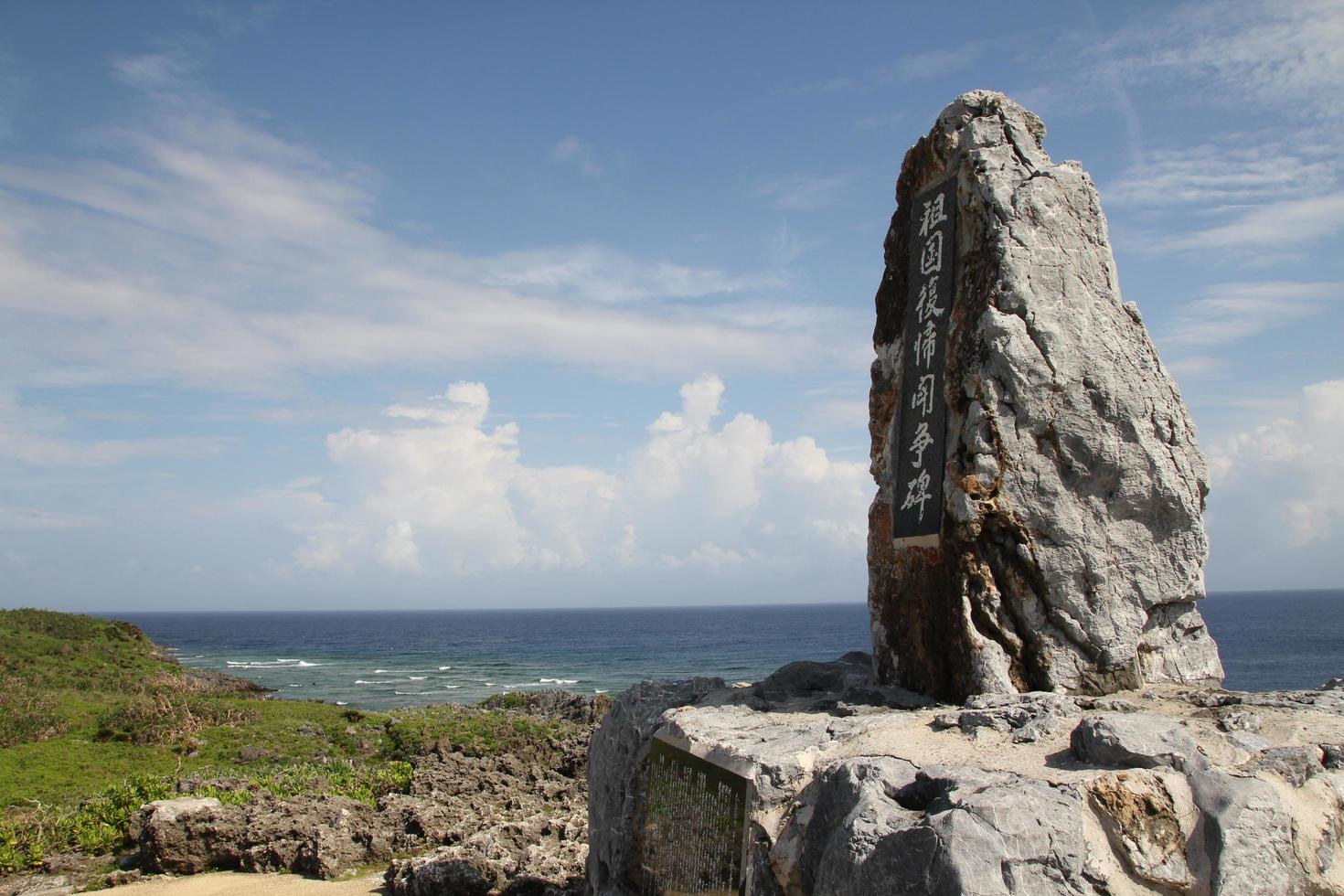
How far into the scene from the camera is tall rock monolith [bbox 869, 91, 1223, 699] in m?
5.99

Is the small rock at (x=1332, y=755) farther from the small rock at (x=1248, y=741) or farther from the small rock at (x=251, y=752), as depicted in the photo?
the small rock at (x=251, y=752)

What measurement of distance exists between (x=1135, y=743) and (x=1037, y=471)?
7.06 ft

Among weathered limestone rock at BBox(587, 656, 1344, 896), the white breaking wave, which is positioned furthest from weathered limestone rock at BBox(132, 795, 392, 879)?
the white breaking wave

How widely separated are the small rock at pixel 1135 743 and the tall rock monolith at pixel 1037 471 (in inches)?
50.5

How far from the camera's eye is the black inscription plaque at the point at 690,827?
17.1ft

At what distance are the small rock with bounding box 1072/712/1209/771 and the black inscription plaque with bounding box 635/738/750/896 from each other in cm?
188

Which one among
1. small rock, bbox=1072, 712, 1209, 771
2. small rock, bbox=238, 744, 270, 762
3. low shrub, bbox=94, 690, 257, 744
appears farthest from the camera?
low shrub, bbox=94, 690, 257, 744

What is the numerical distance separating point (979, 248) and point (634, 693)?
4474mm

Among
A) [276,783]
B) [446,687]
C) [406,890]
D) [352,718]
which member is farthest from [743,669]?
[406,890]

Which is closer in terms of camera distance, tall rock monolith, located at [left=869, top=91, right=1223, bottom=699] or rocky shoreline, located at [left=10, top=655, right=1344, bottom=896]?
rocky shoreline, located at [left=10, top=655, right=1344, bottom=896]

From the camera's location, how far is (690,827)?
571cm

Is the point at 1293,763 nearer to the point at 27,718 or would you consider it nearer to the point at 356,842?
the point at 356,842

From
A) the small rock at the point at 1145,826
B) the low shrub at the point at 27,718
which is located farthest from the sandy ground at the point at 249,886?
the low shrub at the point at 27,718

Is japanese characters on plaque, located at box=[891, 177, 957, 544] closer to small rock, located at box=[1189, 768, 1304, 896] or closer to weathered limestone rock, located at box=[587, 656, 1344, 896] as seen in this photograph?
weathered limestone rock, located at box=[587, 656, 1344, 896]
